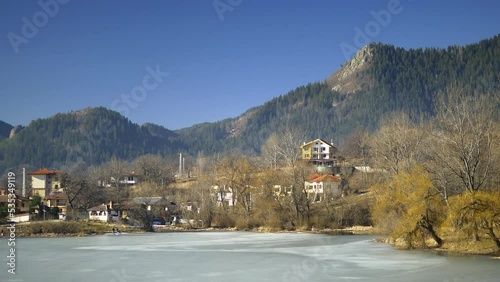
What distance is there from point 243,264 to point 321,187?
40823 mm

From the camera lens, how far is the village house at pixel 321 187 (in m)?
62.0

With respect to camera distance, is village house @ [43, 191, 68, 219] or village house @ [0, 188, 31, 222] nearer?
village house @ [0, 188, 31, 222]

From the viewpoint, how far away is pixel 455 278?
21531 millimetres

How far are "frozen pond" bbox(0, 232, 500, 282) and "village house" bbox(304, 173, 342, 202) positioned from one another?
24.1 m

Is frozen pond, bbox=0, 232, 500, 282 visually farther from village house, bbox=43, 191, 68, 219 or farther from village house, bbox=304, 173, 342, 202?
village house, bbox=43, 191, 68, 219

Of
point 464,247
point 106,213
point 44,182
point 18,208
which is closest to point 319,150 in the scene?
point 44,182

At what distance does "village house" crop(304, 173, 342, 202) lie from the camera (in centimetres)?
6204

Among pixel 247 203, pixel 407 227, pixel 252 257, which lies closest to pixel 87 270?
pixel 252 257

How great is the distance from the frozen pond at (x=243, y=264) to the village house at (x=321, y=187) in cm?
2414

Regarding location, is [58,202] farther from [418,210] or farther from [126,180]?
[418,210]

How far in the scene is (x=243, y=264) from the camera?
89.0 ft

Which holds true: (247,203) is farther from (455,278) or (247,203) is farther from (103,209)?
(455,278)

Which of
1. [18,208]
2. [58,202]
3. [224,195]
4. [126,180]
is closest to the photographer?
[224,195]

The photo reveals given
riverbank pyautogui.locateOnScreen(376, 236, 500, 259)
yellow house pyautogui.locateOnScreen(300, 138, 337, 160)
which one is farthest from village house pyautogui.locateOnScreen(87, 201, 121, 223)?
yellow house pyautogui.locateOnScreen(300, 138, 337, 160)
